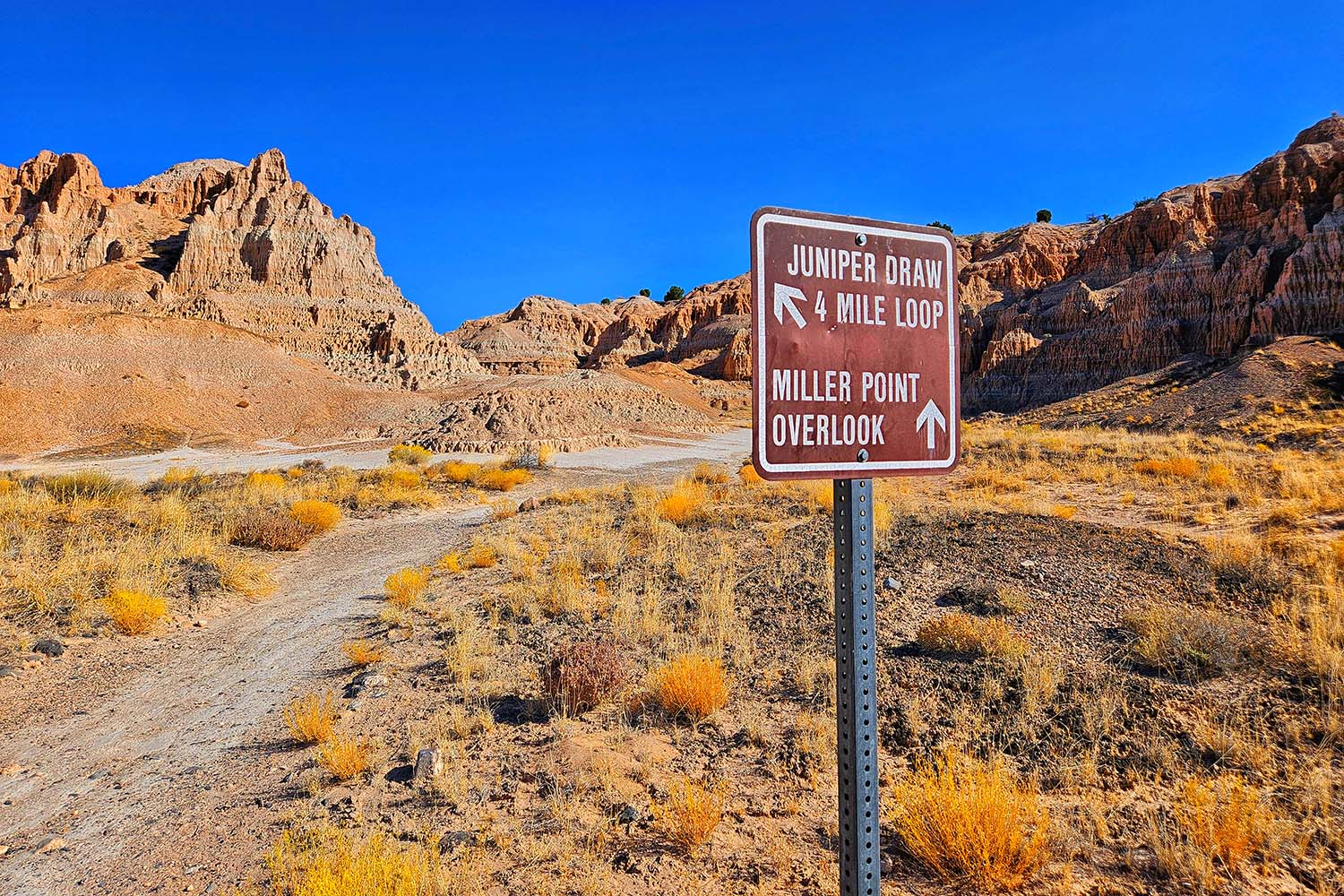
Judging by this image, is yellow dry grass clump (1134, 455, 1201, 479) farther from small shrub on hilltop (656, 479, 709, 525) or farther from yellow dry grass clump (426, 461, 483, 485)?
yellow dry grass clump (426, 461, 483, 485)

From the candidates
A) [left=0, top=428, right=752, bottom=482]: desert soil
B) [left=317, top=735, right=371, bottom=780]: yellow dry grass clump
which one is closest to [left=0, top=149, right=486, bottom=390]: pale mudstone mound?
[left=0, top=428, right=752, bottom=482]: desert soil

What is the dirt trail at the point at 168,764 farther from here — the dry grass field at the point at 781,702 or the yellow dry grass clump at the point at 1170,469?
the yellow dry grass clump at the point at 1170,469

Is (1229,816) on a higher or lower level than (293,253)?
lower

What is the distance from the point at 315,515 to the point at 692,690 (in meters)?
11.3

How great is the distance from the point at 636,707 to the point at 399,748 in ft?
6.05

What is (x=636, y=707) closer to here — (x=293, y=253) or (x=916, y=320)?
(x=916, y=320)

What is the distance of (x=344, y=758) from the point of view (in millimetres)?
4453

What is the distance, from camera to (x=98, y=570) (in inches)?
345

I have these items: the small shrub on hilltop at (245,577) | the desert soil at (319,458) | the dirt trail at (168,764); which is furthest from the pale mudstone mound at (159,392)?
the dirt trail at (168,764)

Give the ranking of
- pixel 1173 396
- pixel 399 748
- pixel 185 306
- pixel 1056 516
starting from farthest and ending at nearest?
pixel 185 306 → pixel 1173 396 → pixel 1056 516 → pixel 399 748

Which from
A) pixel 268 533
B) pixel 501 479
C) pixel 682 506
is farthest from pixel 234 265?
pixel 682 506

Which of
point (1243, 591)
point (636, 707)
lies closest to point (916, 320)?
point (636, 707)

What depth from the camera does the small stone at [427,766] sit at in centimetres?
442

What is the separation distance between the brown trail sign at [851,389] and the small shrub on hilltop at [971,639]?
14.7ft
